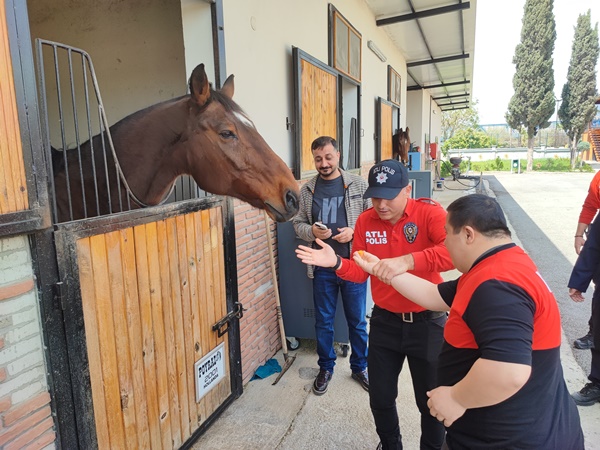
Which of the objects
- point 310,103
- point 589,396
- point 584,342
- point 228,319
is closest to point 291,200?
point 228,319

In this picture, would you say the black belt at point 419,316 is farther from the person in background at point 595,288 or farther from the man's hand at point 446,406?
the person in background at point 595,288

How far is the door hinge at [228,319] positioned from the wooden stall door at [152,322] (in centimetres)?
5

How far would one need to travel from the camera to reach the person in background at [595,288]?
3109mm

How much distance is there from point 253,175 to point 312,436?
1.87 m

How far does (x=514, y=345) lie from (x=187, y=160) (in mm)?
1943

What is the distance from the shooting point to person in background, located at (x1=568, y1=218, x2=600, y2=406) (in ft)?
10.2

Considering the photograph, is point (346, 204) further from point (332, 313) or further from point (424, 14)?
point (424, 14)

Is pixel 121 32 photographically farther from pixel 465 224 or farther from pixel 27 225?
pixel 465 224

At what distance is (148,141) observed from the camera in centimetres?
239

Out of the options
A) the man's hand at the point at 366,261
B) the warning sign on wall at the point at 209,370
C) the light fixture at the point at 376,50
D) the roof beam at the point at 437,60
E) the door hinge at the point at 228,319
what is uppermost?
the roof beam at the point at 437,60

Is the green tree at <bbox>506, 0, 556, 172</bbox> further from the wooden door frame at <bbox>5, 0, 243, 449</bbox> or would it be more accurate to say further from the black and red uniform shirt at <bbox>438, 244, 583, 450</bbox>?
the wooden door frame at <bbox>5, 0, 243, 449</bbox>

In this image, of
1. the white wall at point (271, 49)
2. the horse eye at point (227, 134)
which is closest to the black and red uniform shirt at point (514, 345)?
the horse eye at point (227, 134)

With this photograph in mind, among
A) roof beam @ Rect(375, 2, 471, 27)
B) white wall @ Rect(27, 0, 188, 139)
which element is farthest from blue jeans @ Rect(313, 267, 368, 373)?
roof beam @ Rect(375, 2, 471, 27)

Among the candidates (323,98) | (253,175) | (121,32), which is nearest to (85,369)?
(253,175)
